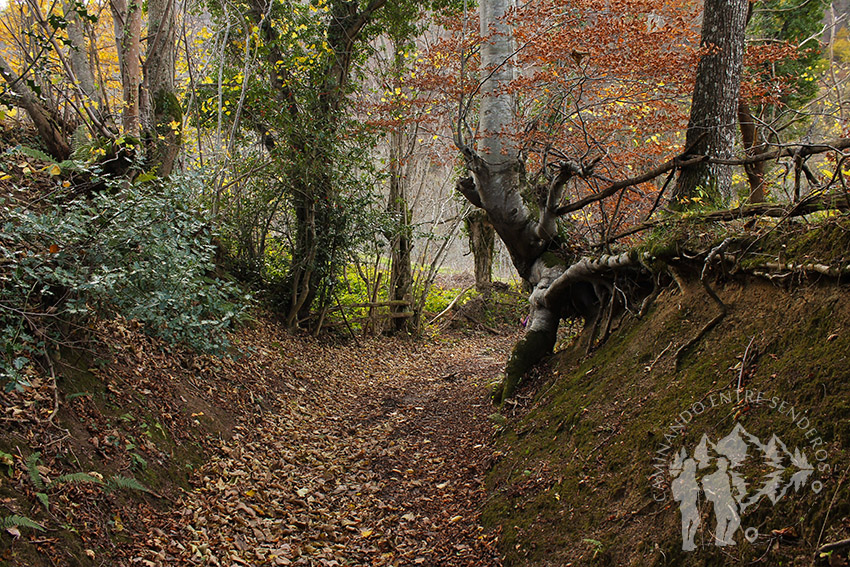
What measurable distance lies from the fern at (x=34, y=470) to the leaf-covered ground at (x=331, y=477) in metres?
0.63

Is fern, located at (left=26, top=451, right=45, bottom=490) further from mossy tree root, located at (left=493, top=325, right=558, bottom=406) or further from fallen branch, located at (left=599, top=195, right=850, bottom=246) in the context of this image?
fallen branch, located at (left=599, top=195, right=850, bottom=246)

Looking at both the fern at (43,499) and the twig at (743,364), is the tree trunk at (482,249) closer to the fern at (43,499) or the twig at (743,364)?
the twig at (743,364)

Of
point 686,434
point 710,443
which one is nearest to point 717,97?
point 686,434

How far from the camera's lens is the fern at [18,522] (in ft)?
8.75

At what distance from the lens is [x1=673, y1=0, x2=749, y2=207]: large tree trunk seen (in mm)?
5316

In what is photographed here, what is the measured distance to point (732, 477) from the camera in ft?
7.80

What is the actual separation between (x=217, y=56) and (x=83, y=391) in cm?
846

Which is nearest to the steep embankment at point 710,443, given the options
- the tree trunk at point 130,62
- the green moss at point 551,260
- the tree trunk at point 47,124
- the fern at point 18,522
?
the green moss at point 551,260

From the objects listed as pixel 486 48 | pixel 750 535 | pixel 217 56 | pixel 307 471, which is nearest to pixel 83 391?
pixel 307 471

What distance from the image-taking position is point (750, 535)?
2.12m

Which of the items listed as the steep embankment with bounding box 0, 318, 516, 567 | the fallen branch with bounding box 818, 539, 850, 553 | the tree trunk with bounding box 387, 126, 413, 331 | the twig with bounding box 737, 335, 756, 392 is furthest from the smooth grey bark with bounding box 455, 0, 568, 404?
the tree trunk with bounding box 387, 126, 413, 331

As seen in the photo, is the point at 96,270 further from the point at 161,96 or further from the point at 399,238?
the point at 399,238

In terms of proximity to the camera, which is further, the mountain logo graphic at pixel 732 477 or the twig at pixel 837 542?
the mountain logo graphic at pixel 732 477

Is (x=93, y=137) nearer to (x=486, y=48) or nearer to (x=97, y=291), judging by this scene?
(x=97, y=291)
